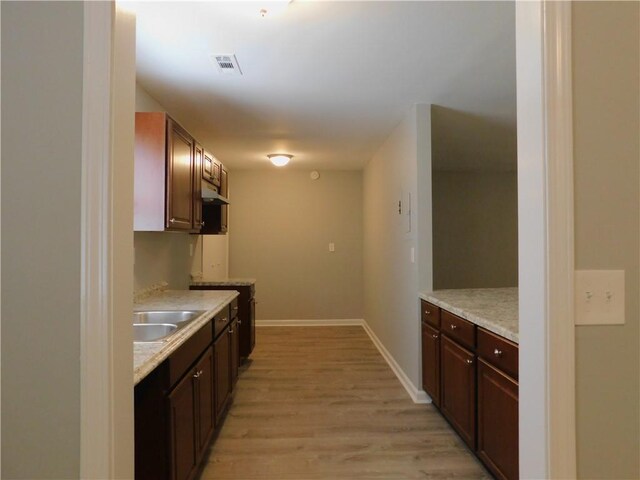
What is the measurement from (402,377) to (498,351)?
1.73 m


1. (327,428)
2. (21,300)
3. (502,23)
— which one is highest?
(502,23)

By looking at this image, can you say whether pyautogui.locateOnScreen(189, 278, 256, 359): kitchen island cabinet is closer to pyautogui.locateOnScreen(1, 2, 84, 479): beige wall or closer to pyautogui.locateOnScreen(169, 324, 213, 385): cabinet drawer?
pyautogui.locateOnScreen(169, 324, 213, 385): cabinet drawer

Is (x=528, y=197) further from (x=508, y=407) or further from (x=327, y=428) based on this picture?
(x=327, y=428)

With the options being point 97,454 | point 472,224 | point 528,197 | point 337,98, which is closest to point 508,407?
point 528,197

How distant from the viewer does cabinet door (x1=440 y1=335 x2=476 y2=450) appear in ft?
6.59

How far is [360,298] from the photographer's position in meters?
5.56

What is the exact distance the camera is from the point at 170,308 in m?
2.23

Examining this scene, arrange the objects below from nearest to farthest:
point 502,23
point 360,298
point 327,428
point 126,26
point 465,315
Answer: point 126,26 < point 502,23 < point 465,315 < point 327,428 < point 360,298

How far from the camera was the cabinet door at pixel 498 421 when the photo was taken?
1.59 m

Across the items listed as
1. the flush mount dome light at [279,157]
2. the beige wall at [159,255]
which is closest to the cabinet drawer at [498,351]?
the beige wall at [159,255]

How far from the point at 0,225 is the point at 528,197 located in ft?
3.95

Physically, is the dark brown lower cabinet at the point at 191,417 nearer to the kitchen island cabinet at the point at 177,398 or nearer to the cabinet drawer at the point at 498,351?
the kitchen island cabinet at the point at 177,398

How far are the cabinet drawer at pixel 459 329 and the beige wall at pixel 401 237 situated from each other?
512 mm

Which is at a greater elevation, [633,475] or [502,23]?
[502,23]
